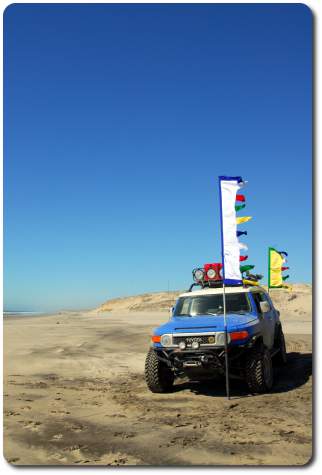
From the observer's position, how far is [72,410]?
7.42 metres

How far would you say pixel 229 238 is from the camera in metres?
8.27

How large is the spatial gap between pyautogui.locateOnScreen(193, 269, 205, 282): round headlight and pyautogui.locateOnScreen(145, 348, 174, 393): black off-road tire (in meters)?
2.43

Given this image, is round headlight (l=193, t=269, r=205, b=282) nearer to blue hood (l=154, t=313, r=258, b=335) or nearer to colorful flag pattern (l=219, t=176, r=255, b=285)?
blue hood (l=154, t=313, r=258, b=335)

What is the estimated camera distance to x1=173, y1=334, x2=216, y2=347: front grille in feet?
26.0

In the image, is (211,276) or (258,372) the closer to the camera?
(258,372)

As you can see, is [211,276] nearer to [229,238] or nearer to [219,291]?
[219,291]

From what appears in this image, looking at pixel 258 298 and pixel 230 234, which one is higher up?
pixel 230 234

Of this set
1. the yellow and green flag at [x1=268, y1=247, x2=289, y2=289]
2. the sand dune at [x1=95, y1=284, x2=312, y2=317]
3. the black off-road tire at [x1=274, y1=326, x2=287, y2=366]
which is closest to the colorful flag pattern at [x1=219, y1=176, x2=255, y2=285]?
the black off-road tire at [x1=274, y1=326, x2=287, y2=366]

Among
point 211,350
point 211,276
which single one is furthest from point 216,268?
point 211,350

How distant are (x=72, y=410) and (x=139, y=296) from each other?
185ft

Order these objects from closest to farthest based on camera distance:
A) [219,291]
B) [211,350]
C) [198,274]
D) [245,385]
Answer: [211,350], [245,385], [219,291], [198,274]

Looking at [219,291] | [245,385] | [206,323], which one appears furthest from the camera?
[219,291]

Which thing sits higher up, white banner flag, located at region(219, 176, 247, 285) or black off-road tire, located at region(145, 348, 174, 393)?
white banner flag, located at region(219, 176, 247, 285)

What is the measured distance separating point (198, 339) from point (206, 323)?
0.36 metres
